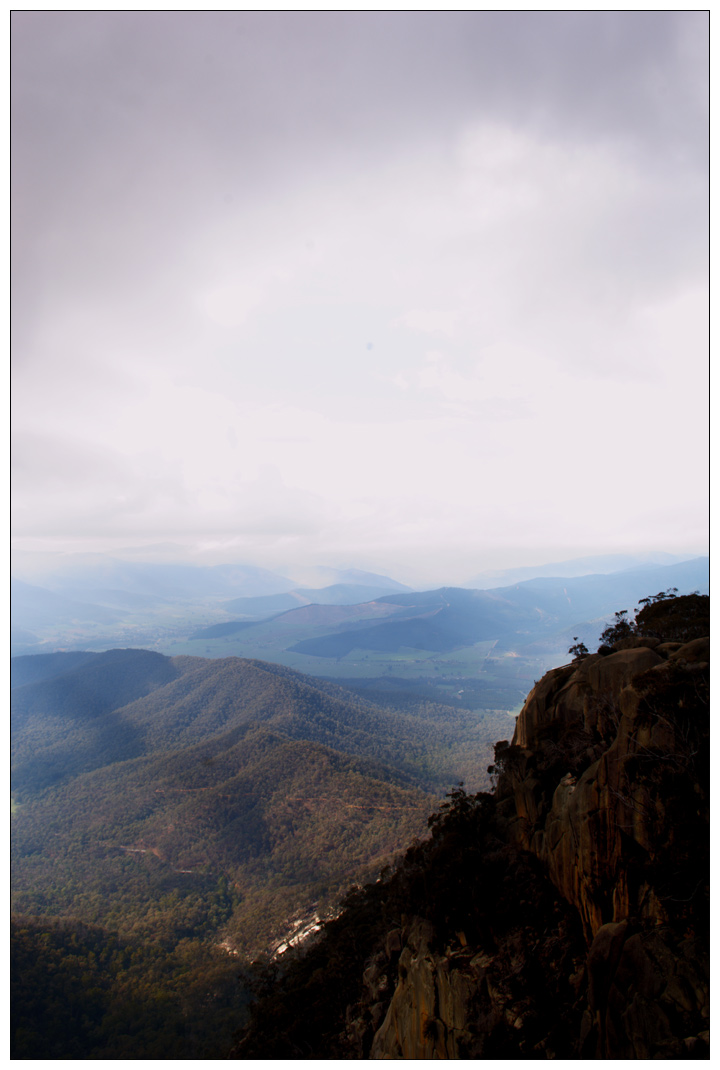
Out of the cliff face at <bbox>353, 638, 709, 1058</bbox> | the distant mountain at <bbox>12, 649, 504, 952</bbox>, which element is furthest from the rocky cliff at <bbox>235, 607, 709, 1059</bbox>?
the distant mountain at <bbox>12, 649, 504, 952</bbox>

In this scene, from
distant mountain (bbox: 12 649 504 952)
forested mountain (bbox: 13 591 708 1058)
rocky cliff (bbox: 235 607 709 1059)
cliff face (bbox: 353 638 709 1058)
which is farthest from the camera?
distant mountain (bbox: 12 649 504 952)

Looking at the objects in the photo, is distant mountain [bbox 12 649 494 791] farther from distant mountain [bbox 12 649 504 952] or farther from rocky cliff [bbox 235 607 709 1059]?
rocky cliff [bbox 235 607 709 1059]

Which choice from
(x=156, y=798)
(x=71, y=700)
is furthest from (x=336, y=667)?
(x=156, y=798)

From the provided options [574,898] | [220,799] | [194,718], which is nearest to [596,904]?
[574,898]

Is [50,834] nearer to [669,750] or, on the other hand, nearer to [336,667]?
[669,750]

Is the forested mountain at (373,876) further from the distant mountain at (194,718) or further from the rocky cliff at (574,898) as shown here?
the distant mountain at (194,718)

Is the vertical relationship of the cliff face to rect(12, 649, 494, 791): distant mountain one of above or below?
above
